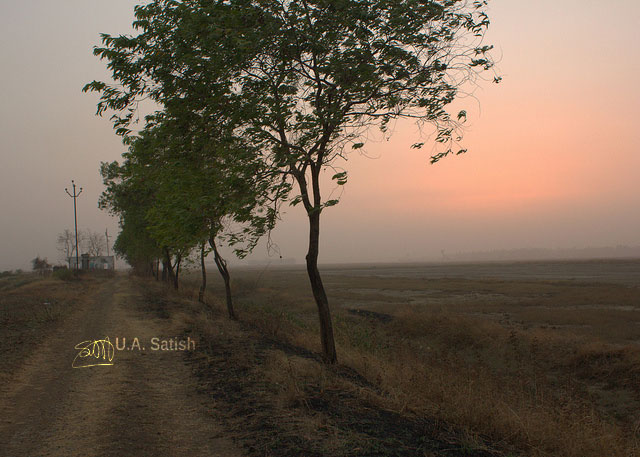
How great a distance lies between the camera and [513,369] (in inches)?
599

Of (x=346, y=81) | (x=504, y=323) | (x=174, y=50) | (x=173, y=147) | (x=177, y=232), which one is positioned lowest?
(x=504, y=323)

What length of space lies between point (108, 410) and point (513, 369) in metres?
13.3

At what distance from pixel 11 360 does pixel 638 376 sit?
18.6 metres

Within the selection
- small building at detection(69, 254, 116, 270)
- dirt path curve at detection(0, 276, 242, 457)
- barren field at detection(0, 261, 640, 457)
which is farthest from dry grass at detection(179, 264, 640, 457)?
small building at detection(69, 254, 116, 270)

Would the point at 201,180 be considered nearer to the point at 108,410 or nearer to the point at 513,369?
the point at 108,410

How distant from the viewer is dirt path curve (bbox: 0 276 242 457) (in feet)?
19.5

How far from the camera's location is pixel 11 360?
11.5 m

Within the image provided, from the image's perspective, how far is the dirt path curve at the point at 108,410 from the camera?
5.95m

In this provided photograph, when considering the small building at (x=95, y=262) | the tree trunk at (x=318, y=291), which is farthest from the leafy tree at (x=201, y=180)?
the small building at (x=95, y=262)

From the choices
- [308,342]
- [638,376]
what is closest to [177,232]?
[308,342]

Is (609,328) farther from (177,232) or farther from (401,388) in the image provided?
(177,232)
